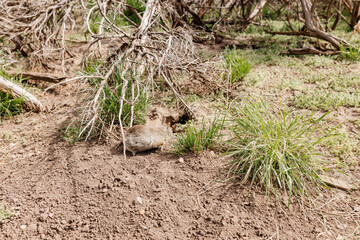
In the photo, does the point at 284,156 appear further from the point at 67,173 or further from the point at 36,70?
the point at 36,70

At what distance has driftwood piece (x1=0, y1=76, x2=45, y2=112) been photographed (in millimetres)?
3449

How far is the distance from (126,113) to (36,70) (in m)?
2.32

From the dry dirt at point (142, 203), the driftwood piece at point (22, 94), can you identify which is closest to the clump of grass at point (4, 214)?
the dry dirt at point (142, 203)

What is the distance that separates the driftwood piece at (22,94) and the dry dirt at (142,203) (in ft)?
3.12

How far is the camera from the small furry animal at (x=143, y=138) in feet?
8.71

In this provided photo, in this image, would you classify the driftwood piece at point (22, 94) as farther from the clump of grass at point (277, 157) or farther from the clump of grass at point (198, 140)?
the clump of grass at point (277, 157)

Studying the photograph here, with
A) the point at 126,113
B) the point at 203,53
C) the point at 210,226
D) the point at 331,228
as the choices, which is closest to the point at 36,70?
the point at 126,113

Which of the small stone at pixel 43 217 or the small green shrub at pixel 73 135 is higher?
the small green shrub at pixel 73 135

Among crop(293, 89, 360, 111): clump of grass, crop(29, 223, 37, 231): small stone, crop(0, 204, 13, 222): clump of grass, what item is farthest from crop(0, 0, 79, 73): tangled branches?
crop(293, 89, 360, 111): clump of grass

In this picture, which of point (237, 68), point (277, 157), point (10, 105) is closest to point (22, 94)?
point (10, 105)

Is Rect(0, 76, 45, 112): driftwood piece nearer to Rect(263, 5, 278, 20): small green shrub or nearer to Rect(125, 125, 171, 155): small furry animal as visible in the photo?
Rect(125, 125, 171, 155): small furry animal

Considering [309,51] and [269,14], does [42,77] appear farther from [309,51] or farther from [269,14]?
[269,14]

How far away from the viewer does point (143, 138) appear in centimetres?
264

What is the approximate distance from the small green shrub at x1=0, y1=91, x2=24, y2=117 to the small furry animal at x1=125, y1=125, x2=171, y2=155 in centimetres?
183
